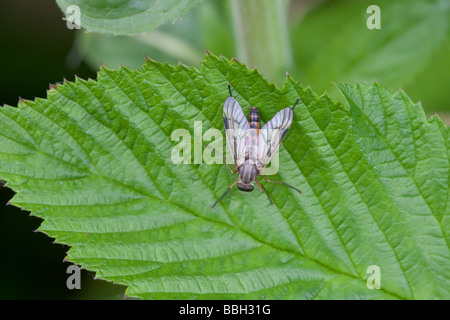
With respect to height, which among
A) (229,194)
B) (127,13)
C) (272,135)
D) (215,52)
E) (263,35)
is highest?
(215,52)

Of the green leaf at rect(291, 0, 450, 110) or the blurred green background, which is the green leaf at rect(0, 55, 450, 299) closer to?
the blurred green background

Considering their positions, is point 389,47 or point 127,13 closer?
point 127,13

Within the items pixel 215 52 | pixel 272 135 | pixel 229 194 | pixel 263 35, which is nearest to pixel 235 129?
pixel 272 135

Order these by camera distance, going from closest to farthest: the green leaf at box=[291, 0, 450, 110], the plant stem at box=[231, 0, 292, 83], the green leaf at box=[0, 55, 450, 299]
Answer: the green leaf at box=[0, 55, 450, 299] < the plant stem at box=[231, 0, 292, 83] < the green leaf at box=[291, 0, 450, 110]

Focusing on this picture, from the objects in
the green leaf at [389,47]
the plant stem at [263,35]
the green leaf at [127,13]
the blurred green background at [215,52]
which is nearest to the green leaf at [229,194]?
the green leaf at [127,13]

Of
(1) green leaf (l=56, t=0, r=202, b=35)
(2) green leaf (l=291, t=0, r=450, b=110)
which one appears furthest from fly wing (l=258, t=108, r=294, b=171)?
(2) green leaf (l=291, t=0, r=450, b=110)

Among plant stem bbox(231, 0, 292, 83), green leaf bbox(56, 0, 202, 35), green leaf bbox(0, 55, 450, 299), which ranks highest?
plant stem bbox(231, 0, 292, 83)

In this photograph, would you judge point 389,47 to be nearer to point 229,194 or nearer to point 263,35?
point 263,35
